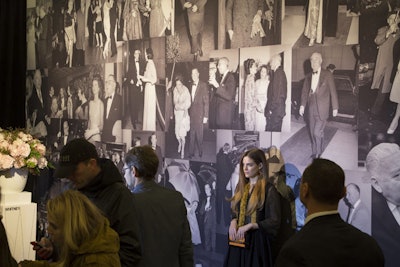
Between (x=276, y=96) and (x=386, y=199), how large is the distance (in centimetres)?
131

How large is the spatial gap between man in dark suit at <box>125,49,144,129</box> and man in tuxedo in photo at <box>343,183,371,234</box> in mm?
2680

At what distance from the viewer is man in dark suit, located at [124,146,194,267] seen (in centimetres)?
279

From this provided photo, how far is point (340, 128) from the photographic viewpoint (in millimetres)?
4129

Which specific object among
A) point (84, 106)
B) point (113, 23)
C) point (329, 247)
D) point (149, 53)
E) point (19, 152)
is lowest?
point (329, 247)

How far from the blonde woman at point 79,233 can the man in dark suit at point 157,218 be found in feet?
2.93

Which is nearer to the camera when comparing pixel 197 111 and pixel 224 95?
pixel 224 95

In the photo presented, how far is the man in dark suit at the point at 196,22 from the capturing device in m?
5.24

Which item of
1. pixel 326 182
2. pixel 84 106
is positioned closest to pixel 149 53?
pixel 84 106

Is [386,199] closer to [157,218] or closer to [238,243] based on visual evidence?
[238,243]

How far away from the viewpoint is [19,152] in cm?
464

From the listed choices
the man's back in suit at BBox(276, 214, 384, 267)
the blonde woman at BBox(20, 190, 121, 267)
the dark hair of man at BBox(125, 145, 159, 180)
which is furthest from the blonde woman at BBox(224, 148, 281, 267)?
the blonde woman at BBox(20, 190, 121, 267)

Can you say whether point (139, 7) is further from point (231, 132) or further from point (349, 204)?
point (349, 204)

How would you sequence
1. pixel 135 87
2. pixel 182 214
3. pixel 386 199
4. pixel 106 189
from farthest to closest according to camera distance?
pixel 135 87, pixel 386 199, pixel 182 214, pixel 106 189

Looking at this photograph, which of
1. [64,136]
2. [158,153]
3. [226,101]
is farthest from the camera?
[64,136]
